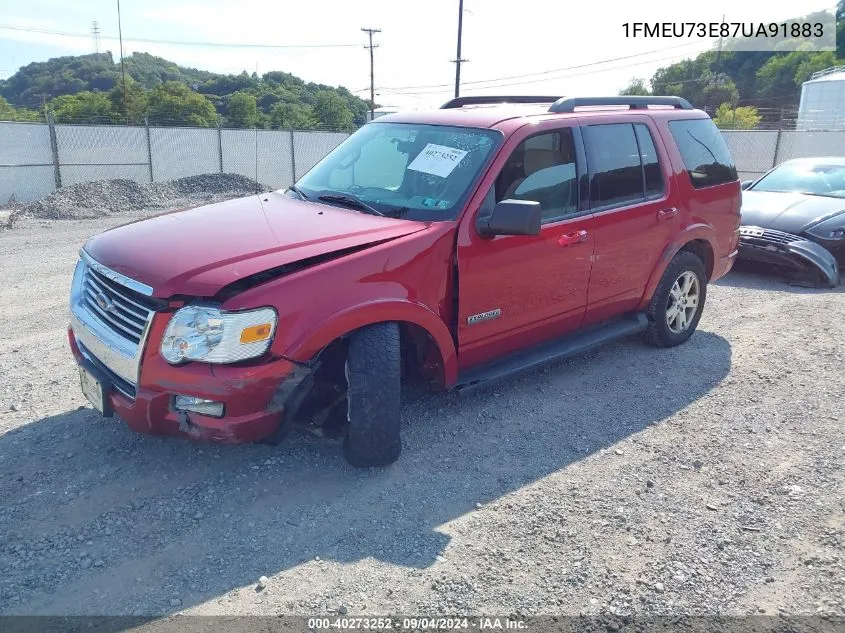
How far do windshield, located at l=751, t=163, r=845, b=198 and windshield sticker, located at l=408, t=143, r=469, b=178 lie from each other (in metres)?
7.28

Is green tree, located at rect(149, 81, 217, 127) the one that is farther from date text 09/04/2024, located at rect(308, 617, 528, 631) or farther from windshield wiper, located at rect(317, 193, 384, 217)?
date text 09/04/2024, located at rect(308, 617, 528, 631)

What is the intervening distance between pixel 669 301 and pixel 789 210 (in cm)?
434

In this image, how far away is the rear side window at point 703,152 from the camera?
18.6 feet

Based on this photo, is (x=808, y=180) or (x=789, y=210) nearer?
(x=789, y=210)

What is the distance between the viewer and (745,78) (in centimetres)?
7406

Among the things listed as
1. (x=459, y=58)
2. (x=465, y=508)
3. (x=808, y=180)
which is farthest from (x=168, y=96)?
(x=465, y=508)

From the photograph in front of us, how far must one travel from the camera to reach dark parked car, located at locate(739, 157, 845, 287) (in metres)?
8.20

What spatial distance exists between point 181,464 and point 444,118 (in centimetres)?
281

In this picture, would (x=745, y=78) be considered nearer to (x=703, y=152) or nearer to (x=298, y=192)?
(x=703, y=152)

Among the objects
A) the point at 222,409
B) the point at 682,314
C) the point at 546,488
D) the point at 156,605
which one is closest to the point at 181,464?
the point at 222,409

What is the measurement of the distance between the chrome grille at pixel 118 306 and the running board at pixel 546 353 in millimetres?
1812

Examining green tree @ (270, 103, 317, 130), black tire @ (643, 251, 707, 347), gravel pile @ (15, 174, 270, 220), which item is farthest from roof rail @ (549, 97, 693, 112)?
green tree @ (270, 103, 317, 130)

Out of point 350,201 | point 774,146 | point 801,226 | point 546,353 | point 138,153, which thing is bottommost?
point 546,353

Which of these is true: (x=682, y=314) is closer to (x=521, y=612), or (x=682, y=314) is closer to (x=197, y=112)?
(x=521, y=612)
